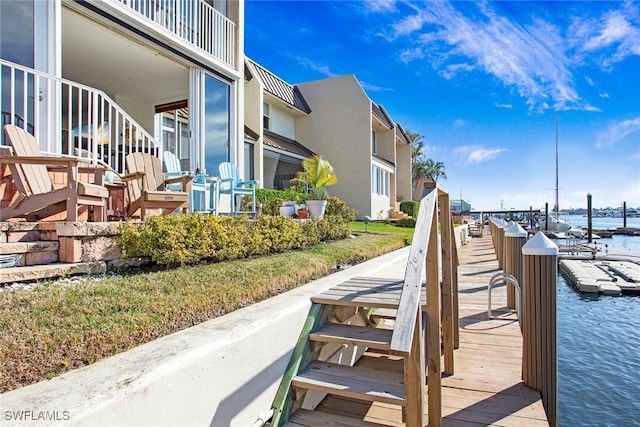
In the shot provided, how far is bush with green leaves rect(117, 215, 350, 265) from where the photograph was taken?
3.71 meters

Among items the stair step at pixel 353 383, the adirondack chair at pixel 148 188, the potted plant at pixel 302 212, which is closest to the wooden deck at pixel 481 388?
the stair step at pixel 353 383

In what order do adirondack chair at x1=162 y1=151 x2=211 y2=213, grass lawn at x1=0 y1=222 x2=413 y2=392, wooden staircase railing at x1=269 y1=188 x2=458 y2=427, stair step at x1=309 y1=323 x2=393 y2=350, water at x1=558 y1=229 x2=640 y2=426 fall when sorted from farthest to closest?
adirondack chair at x1=162 y1=151 x2=211 y2=213, water at x1=558 y1=229 x2=640 y2=426, stair step at x1=309 y1=323 x2=393 y2=350, wooden staircase railing at x1=269 y1=188 x2=458 y2=427, grass lawn at x1=0 y1=222 x2=413 y2=392

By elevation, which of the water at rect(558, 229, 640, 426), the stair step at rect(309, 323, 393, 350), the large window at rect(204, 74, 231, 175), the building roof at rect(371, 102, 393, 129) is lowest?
the water at rect(558, 229, 640, 426)

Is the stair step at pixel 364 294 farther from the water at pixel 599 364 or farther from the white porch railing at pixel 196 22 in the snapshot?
the white porch railing at pixel 196 22

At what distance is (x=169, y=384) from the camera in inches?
70.3

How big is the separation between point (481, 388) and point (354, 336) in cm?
124

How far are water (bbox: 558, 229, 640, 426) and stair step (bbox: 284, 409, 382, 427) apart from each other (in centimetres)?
363

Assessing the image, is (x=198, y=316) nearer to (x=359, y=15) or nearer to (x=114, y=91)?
(x=114, y=91)

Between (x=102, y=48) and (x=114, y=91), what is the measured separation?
2.75 metres

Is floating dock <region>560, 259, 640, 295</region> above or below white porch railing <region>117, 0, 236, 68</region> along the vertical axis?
below

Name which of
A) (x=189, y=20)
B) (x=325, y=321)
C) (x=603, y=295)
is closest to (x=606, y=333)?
(x=603, y=295)

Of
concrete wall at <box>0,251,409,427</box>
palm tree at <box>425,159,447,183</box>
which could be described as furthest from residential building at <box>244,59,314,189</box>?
palm tree at <box>425,159,447,183</box>

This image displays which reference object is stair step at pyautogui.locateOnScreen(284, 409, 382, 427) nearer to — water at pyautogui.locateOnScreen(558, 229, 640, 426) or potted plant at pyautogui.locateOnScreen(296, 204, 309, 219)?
water at pyautogui.locateOnScreen(558, 229, 640, 426)

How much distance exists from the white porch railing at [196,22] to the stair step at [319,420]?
25.2ft
